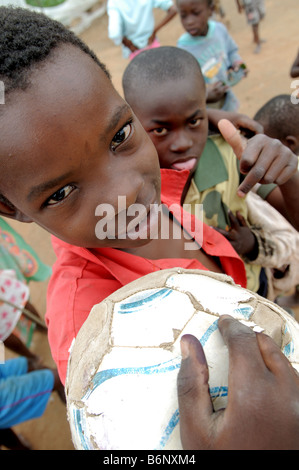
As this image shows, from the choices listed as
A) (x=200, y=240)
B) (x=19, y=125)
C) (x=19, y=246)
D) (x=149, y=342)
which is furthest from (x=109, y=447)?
A: (x=19, y=246)

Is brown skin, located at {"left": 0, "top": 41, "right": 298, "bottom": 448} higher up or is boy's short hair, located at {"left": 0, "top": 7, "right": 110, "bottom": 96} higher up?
boy's short hair, located at {"left": 0, "top": 7, "right": 110, "bottom": 96}

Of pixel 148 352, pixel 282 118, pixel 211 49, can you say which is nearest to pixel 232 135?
pixel 148 352

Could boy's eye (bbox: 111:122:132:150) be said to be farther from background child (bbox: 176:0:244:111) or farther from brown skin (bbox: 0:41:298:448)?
background child (bbox: 176:0:244:111)

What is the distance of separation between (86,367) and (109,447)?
15 centimetres

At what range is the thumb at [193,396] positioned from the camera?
507mm

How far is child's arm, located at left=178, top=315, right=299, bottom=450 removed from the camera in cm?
47

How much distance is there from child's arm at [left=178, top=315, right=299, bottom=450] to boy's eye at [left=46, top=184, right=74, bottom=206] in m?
0.42

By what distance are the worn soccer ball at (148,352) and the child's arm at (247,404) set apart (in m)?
0.05

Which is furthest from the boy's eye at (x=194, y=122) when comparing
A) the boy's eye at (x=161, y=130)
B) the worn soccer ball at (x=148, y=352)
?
the worn soccer ball at (x=148, y=352)

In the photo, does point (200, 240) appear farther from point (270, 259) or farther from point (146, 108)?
point (146, 108)

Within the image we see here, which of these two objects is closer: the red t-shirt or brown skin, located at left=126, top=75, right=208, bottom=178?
the red t-shirt

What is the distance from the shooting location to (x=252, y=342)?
22.3 inches

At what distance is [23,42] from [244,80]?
488 centimetres

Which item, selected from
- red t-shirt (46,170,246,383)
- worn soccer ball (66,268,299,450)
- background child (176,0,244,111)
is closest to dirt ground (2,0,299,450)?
background child (176,0,244,111)
